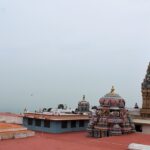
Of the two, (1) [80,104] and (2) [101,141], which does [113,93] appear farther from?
(1) [80,104]

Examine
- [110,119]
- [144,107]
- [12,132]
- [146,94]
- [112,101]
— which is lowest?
[12,132]

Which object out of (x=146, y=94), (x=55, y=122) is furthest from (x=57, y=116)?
(x=146, y=94)

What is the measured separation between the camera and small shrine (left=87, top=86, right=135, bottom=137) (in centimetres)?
2836

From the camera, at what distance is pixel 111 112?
2922 cm

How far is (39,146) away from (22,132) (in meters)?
3.29

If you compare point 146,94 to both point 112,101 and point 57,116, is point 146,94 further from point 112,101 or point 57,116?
point 57,116

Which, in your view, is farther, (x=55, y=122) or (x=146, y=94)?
(x=146, y=94)

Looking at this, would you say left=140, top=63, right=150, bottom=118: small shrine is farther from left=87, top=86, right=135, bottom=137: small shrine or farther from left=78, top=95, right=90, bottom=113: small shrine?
left=78, top=95, right=90, bottom=113: small shrine

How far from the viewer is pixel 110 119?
2870 cm

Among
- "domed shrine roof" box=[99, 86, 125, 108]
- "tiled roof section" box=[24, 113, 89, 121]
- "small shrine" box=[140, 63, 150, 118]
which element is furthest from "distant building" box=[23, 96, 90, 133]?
"small shrine" box=[140, 63, 150, 118]

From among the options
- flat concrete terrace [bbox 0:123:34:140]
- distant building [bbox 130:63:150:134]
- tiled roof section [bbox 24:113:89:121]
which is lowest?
flat concrete terrace [bbox 0:123:34:140]

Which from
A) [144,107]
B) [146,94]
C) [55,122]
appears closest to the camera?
[55,122]

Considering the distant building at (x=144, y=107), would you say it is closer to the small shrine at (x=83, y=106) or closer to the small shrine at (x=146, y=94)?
the small shrine at (x=146, y=94)

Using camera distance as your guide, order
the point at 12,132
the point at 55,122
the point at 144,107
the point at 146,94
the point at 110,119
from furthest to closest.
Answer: the point at 146,94
the point at 144,107
the point at 55,122
the point at 110,119
the point at 12,132
